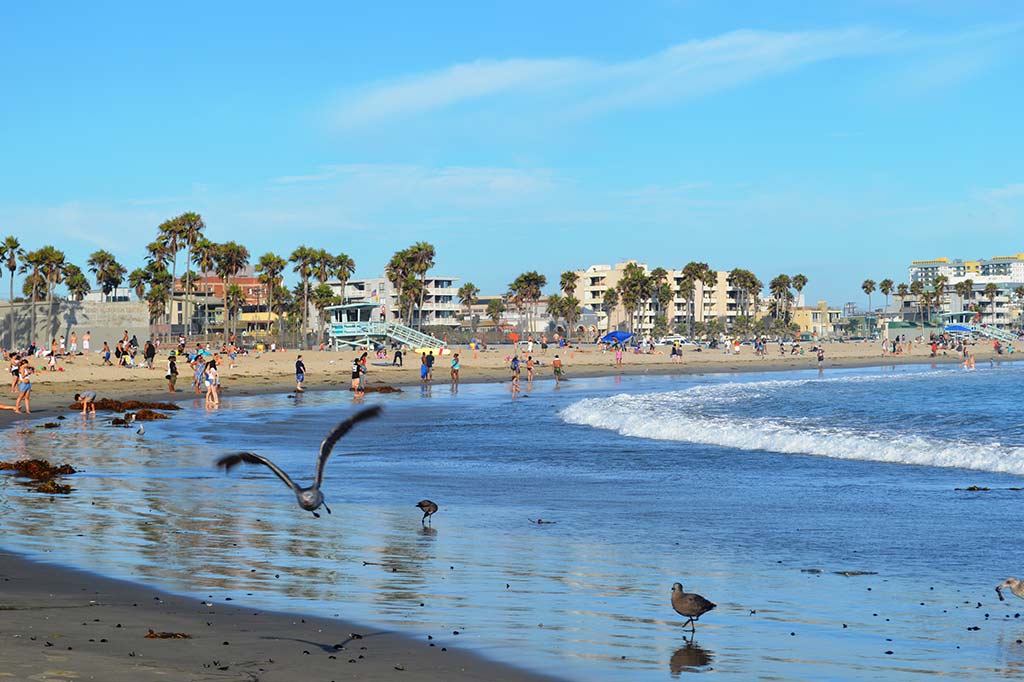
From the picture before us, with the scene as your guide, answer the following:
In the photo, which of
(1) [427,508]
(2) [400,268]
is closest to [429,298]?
(2) [400,268]

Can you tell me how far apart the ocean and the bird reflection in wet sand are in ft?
0.08

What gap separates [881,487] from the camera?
18.5m

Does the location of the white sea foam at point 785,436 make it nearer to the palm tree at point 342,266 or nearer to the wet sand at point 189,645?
the wet sand at point 189,645

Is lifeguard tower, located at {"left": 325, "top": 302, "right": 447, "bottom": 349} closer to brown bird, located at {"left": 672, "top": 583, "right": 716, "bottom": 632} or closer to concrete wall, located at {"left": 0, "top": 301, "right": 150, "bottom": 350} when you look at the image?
concrete wall, located at {"left": 0, "top": 301, "right": 150, "bottom": 350}

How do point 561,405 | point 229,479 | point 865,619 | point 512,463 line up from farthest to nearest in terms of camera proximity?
1. point 561,405
2. point 512,463
3. point 229,479
4. point 865,619

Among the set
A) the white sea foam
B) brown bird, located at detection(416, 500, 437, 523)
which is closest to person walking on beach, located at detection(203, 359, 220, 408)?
the white sea foam

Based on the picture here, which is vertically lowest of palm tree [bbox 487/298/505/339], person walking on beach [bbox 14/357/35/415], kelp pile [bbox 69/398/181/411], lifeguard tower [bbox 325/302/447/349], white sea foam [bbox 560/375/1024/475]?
white sea foam [bbox 560/375/1024/475]

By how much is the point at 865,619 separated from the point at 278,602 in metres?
4.83

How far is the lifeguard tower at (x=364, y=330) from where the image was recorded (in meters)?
85.1

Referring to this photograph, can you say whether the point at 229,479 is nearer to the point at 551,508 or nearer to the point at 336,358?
the point at 551,508

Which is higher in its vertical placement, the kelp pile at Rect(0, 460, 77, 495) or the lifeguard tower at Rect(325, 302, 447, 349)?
the lifeguard tower at Rect(325, 302, 447, 349)

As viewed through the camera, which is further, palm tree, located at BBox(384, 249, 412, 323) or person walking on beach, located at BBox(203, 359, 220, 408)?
palm tree, located at BBox(384, 249, 412, 323)

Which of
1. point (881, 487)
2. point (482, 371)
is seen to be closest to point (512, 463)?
point (881, 487)

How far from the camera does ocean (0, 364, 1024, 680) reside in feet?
27.6
